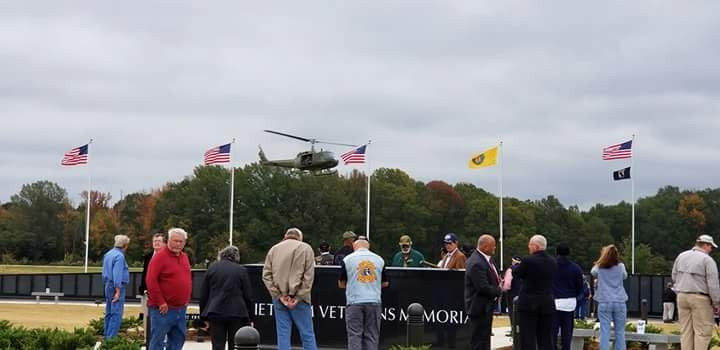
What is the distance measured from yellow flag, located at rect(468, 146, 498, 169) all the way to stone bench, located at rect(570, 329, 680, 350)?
22.7m

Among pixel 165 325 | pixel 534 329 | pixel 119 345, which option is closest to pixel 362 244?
pixel 534 329

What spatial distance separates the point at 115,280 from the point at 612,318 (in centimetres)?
717

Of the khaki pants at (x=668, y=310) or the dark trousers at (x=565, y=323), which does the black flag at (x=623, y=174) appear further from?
the dark trousers at (x=565, y=323)

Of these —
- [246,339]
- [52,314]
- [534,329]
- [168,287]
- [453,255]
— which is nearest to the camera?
[246,339]

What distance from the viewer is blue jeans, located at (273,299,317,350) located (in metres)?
12.1

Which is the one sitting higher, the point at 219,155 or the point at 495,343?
the point at 219,155

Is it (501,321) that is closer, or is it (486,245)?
(486,245)

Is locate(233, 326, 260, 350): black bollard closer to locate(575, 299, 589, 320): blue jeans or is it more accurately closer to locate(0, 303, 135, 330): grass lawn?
locate(0, 303, 135, 330): grass lawn

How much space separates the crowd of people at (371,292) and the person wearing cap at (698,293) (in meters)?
0.01

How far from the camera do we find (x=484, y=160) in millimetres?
38969

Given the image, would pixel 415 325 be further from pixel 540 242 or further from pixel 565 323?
pixel 565 323

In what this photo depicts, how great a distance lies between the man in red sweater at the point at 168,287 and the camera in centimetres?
1120

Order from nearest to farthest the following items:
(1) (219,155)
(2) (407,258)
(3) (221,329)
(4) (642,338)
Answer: (3) (221,329) → (4) (642,338) → (2) (407,258) → (1) (219,155)

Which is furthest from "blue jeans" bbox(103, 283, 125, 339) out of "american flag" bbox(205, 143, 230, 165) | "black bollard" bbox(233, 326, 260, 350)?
"american flag" bbox(205, 143, 230, 165)
